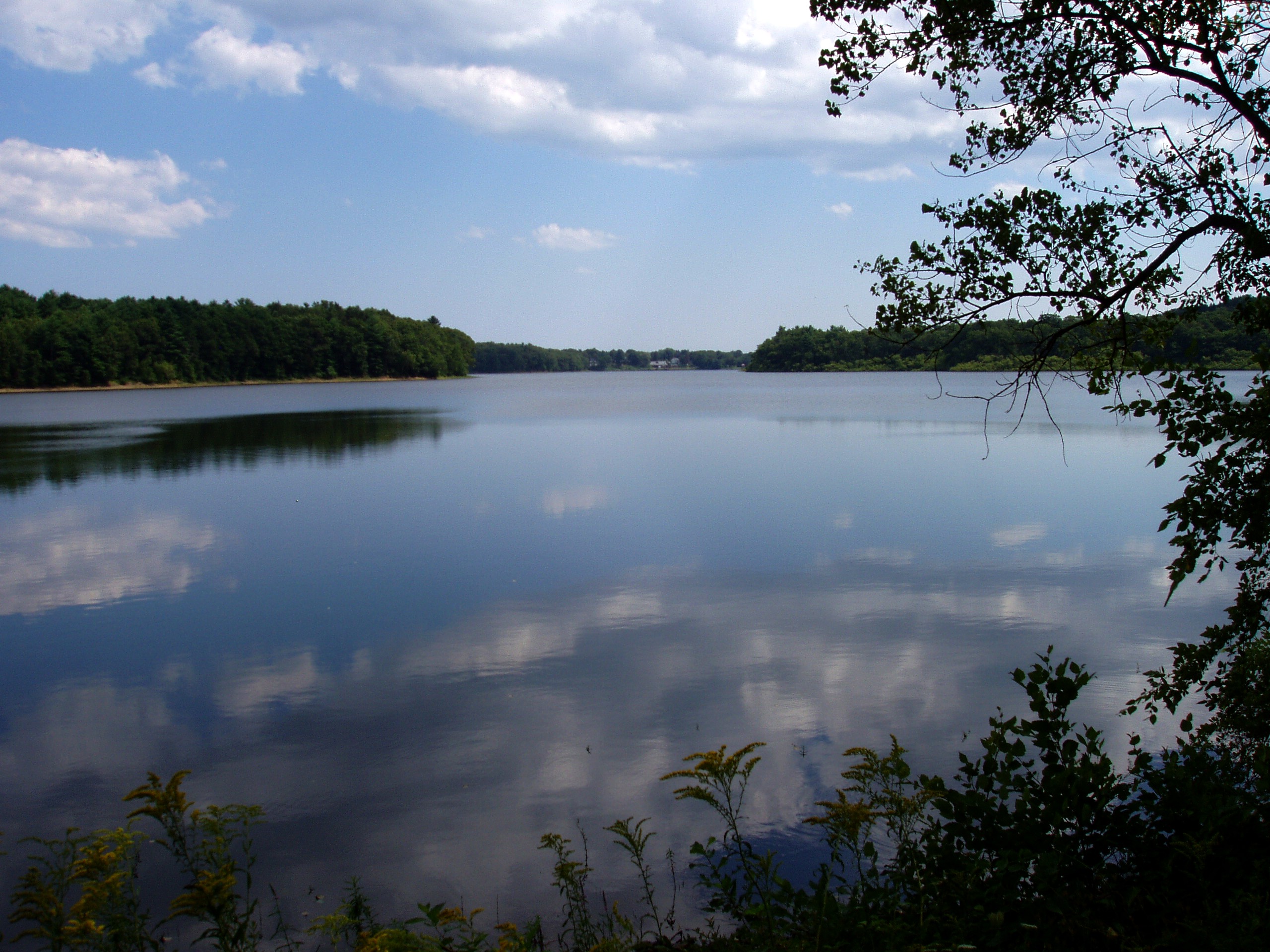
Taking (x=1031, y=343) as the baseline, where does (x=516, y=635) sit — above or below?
below

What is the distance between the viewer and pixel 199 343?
4771 inches

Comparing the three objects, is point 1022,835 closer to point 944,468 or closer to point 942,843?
point 942,843

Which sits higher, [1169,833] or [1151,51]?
[1151,51]

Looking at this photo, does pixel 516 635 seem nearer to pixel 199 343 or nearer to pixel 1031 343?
pixel 1031 343

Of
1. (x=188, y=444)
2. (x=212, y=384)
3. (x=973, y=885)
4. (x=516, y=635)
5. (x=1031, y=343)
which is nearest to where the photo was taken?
(x=973, y=885)

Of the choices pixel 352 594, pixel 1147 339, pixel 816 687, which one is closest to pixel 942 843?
pixel 1147 339

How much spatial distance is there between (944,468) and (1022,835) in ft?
68.8

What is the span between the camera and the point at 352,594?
11820 mm

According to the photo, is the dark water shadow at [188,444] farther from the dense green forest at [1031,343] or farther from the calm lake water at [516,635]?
the dense green forest at [1031,343]

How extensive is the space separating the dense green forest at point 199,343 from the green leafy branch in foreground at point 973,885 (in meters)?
116

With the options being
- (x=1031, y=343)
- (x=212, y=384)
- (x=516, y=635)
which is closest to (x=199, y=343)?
(x=212, y=384)

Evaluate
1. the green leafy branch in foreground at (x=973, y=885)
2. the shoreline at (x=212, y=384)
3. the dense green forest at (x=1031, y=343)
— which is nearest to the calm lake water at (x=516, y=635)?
the green leafy branch in foreground at (x=973, y=885)

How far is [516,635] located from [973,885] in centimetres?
663

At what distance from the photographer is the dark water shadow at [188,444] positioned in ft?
81.3
